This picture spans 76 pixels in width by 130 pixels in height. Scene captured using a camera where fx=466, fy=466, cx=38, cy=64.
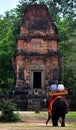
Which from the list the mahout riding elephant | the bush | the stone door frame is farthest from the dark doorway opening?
the mahout riding elephant

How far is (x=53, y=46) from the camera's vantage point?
41562 millimetres

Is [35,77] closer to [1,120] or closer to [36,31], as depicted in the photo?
[36,31]

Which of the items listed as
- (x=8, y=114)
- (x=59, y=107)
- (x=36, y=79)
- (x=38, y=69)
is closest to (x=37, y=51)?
(x=38, y=69)

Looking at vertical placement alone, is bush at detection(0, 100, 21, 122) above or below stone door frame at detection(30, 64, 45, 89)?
above

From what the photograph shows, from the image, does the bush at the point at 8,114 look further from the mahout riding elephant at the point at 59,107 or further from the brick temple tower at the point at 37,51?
the brick temple tower at the point at 37,51

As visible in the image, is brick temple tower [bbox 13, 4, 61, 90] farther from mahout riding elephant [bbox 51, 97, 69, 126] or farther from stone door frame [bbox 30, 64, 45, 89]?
mahout riding elephant [bbox 51, 97, 69, 126]

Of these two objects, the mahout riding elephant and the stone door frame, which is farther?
the stone door frame

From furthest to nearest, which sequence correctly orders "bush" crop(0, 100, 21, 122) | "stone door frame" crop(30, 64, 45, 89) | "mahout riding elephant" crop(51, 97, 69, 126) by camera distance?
"stone door frame" crop(30, 64, 45, 89) → "bush" crop(0, 100, 21, 122) → "mahout riding elephant" crop(51, 97, 69, 126)

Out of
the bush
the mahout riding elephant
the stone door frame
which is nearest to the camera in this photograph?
the mahout riding elephant

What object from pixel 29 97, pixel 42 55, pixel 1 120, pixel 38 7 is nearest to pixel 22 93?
pixel 29 97

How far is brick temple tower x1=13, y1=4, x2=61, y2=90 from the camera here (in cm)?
4091

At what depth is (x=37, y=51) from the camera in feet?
135

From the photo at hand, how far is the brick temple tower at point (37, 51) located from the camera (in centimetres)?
4091

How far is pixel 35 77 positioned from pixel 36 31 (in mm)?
4107
